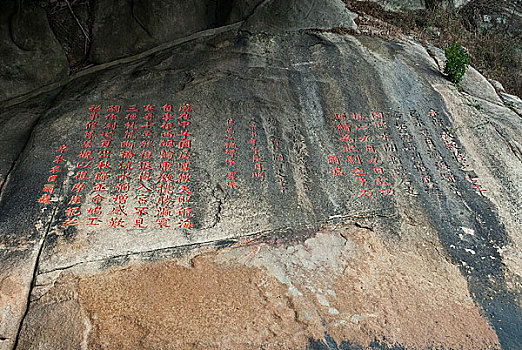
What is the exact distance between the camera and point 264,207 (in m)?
3.82

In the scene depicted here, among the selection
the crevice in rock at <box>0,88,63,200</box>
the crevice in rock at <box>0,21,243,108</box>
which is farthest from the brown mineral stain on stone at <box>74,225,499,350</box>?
the crevice in rock at <box>0,21,243,108</box>

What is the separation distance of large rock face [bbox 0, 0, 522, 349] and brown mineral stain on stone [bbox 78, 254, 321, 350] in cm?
1

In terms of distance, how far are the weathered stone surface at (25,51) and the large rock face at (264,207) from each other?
0.52 m

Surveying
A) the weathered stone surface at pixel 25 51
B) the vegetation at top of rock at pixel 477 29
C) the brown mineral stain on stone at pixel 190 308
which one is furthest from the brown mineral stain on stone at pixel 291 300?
the vegetation at top of rock at pixel 477 29

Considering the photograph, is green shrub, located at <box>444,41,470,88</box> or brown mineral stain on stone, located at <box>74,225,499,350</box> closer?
brown mineral stain on stone, located at <box>74,225,499,350</box>

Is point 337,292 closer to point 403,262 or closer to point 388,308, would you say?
point 388,308

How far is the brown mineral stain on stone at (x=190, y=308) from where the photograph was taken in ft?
9.44

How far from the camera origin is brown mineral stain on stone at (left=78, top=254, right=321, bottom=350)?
2.88 m

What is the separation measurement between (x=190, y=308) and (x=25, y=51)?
4.84 m

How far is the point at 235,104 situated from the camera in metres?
4.75

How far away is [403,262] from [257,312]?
1381 millimetres

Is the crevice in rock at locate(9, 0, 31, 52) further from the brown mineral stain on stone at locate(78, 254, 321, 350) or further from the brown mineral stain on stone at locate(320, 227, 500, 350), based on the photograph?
the brown mineral stain on stone at locate(320, 227, 500, 350)

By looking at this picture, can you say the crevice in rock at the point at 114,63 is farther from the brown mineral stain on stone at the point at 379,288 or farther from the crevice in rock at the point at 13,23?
the brown mineral stain on stone at the point at 379,288

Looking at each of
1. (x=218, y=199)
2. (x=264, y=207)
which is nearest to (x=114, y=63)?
(x=218, y=199)
